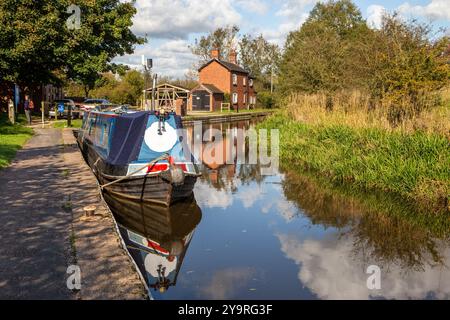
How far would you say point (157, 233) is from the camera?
330 inches

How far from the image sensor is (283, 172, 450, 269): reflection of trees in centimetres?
743

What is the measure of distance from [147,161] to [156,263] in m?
A: 3.63

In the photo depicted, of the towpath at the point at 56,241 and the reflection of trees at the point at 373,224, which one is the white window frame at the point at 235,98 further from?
the towpath at the point at 56,241

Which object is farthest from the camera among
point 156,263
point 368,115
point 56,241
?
point 368,115

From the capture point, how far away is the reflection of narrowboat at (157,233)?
6.55 meters

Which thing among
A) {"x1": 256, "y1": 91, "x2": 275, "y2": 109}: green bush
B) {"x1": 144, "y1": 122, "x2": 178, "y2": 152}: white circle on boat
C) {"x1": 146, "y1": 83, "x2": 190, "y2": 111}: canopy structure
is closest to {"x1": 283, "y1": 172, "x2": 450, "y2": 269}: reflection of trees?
{"x1": 144, "y1": 122, "x2": 178, "y2": 152}: white circle on boat

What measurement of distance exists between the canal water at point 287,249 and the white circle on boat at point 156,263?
16mm

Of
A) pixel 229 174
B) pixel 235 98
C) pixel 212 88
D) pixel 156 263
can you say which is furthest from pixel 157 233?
pixel 235 98

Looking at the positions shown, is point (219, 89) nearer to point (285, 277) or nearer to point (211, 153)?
point (211, 153)

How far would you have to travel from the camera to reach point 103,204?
27.4ft

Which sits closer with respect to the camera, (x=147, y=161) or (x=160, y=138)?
(x=147, y=161)

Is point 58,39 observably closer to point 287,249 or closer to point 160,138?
point 160,138
